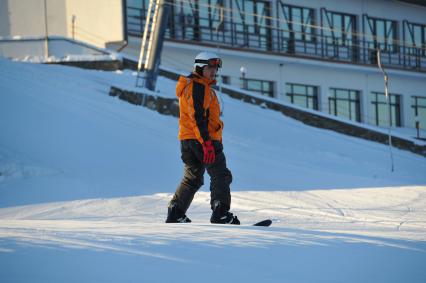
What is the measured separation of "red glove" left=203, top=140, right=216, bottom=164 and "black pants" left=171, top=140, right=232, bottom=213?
8 centimetres

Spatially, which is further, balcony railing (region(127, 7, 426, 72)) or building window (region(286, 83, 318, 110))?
building window (region(286, 83, 318, 110))

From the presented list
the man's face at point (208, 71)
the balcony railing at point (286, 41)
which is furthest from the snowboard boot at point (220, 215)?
the balcony railing at point (286, 41)

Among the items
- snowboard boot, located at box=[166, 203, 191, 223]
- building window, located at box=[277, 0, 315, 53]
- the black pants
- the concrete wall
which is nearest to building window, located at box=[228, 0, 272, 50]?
building window, located at box=[277, 0, 315, 53]

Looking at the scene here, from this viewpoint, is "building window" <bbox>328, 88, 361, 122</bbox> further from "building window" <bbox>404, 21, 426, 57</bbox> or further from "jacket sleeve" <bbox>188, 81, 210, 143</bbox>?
"jacket sleeve" <bbox>188, 81, 210, 143</bbox>

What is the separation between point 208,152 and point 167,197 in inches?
119

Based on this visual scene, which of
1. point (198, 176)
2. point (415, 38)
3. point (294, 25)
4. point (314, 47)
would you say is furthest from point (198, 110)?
point (415, 38)

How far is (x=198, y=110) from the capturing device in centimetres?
607

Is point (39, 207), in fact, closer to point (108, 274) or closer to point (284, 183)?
point (284, 183)

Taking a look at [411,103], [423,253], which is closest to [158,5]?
[423,253]

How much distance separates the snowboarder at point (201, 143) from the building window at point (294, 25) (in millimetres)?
24758

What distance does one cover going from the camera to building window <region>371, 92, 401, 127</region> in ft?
111

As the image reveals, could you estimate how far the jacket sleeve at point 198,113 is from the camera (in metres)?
6.07

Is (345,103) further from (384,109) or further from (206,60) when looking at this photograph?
(206,60)

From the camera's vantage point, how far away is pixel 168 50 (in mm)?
26734
